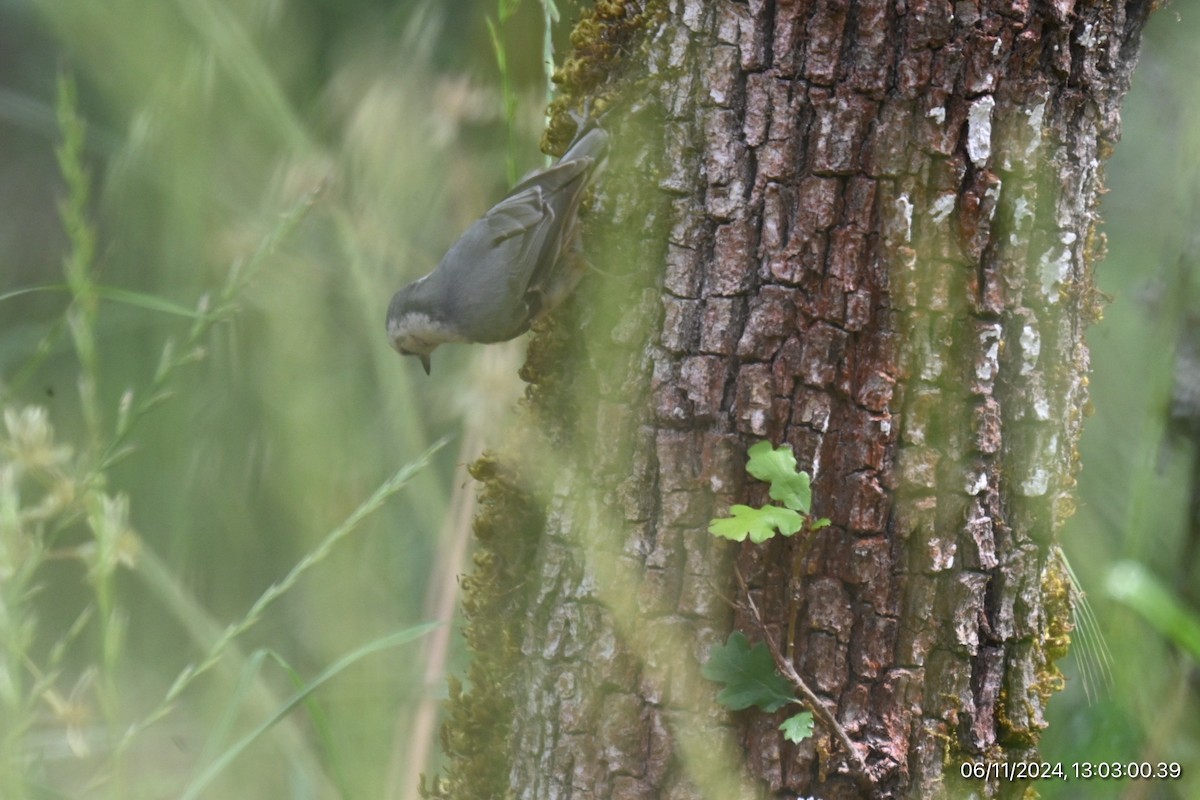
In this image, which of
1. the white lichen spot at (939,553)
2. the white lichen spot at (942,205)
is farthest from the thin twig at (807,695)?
the white lichen spot at (942,205)

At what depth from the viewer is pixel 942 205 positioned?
126 centimetres

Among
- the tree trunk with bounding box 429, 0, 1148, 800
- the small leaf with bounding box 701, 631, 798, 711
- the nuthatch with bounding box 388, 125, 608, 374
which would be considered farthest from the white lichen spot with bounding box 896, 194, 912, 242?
the small leaf with bounding box 701, 631, 798, 711

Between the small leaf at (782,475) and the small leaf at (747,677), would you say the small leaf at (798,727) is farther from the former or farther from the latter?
the small leaf at (782,475)

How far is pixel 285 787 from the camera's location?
1948 mm

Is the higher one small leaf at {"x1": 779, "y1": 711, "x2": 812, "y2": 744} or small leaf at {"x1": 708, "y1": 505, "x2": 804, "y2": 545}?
small leaf at {"x1": 708, "y1": 505, "x2": 804, "y2": 545}

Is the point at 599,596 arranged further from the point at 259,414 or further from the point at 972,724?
the point at 259,414

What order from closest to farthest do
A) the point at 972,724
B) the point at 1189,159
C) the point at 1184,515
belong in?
the point at 972,724, the point at 1189,159, the point at 1184,515

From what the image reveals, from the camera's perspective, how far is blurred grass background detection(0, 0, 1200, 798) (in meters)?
1.42

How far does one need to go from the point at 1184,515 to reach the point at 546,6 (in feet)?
4.95

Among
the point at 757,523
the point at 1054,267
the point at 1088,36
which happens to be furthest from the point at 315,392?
the point at 1088,36

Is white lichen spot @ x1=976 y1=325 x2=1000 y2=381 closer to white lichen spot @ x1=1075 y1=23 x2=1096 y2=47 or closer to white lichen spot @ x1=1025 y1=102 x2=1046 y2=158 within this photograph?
white lichen spot @ x1=1025 y1=102 x2=1046 y2=158

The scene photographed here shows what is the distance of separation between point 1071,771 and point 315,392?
57.7 inches

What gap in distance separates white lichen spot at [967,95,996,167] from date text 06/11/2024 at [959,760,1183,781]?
31.9 inches

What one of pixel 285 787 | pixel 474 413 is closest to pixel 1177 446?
pixel 474 413
